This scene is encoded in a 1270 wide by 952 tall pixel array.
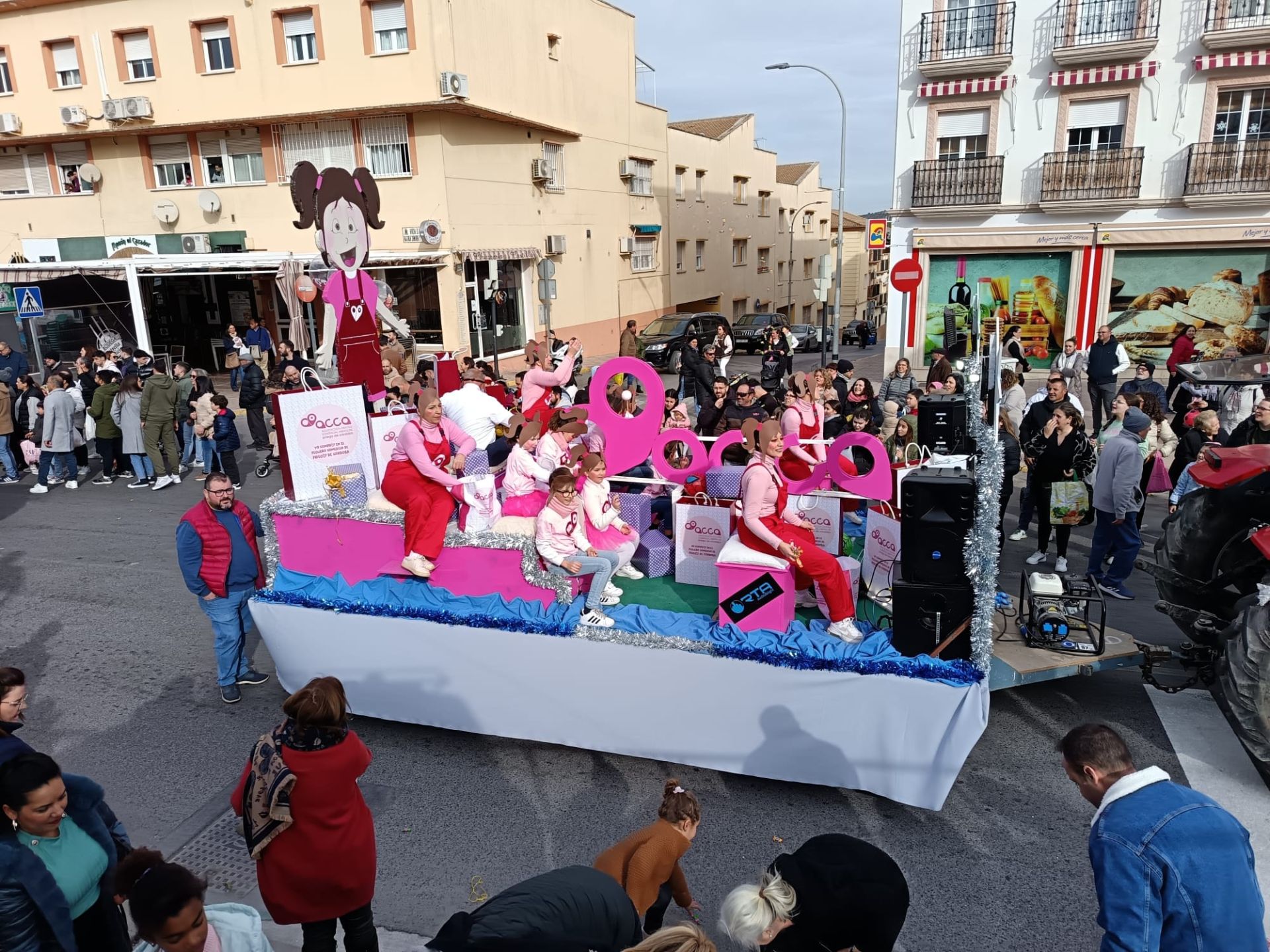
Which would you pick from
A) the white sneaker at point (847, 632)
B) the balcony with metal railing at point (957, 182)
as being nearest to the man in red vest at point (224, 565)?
the white sneaker at point (847, 632)

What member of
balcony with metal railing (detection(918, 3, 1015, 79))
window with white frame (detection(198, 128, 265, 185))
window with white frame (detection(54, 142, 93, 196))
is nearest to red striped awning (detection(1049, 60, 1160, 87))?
balcony with metal railing (detection(918, 3, 1015, 79))

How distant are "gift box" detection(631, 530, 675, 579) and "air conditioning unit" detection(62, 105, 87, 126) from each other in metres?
23.9

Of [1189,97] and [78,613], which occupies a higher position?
[1189,97]

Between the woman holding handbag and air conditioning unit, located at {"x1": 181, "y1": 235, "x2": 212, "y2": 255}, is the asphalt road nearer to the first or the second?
the woman holding handbag

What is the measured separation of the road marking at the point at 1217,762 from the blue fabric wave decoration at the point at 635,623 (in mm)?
1671

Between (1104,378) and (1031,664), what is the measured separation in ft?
33.6

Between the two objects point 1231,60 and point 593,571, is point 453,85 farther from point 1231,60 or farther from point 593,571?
point 593,571

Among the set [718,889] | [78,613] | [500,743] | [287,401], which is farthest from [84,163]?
[718,889]

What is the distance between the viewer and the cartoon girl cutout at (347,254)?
6758mm

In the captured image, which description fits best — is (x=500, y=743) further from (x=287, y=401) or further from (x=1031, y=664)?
(x=1031, y=664)

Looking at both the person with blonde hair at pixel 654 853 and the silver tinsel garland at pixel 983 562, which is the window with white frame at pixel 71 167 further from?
the person with blonde hair at pixel 654 853

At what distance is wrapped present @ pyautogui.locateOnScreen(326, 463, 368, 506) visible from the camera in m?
→ 6.22

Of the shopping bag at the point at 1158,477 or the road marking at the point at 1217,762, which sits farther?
the shopping bag at the point at 1158,477

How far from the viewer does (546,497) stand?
6078 mm
